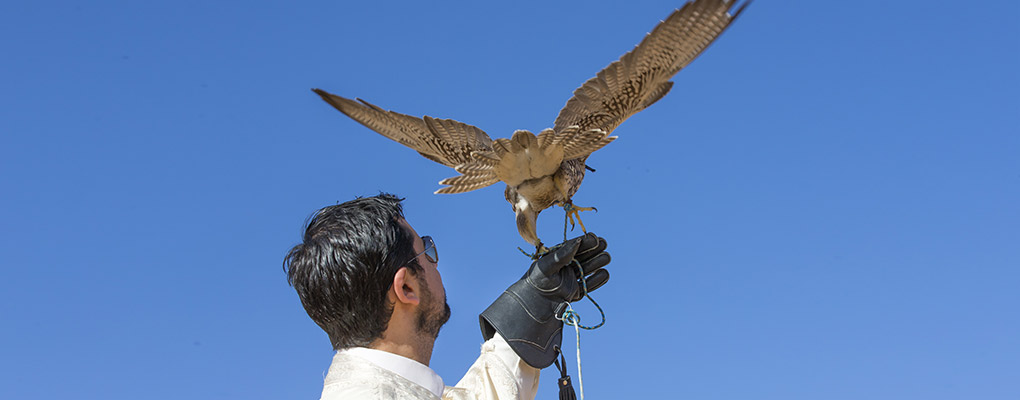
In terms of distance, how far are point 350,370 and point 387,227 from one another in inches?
14.0

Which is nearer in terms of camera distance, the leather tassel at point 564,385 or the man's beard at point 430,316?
the man's beard at point 430,316

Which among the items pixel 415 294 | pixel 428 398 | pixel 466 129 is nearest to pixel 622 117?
pixel 466 129

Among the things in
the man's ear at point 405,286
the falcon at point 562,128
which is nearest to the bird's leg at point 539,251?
the falcon at point 562,128

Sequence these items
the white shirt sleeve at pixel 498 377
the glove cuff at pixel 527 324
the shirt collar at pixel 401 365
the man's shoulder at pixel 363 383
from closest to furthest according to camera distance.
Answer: the man's shoulder at pixel 363 383 → the shirt collar at pixel 401 365 → the white shirt sleeve at pixel 498 377 → the glove cuff at pixel 527 324

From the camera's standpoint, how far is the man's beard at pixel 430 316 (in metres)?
1.93

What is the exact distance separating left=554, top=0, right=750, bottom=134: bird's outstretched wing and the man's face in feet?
3.85

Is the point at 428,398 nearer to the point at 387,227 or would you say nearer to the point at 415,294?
the point at 415,294

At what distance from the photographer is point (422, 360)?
1.90 metres

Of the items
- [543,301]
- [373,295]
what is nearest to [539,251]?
[543,301]

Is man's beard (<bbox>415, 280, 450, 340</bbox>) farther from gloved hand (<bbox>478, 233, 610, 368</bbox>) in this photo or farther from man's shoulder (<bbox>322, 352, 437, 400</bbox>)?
gloved hand (<bbox>478, 233, 610, 368</bbox>)

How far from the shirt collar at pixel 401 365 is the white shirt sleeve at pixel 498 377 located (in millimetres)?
561

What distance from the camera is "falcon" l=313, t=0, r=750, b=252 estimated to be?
289 centimetres

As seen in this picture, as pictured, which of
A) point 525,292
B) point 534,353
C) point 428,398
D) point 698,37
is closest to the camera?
point 428,398

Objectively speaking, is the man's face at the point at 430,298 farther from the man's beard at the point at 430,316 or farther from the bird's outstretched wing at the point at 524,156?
the bird's outstretched wing at the point at 524,156
